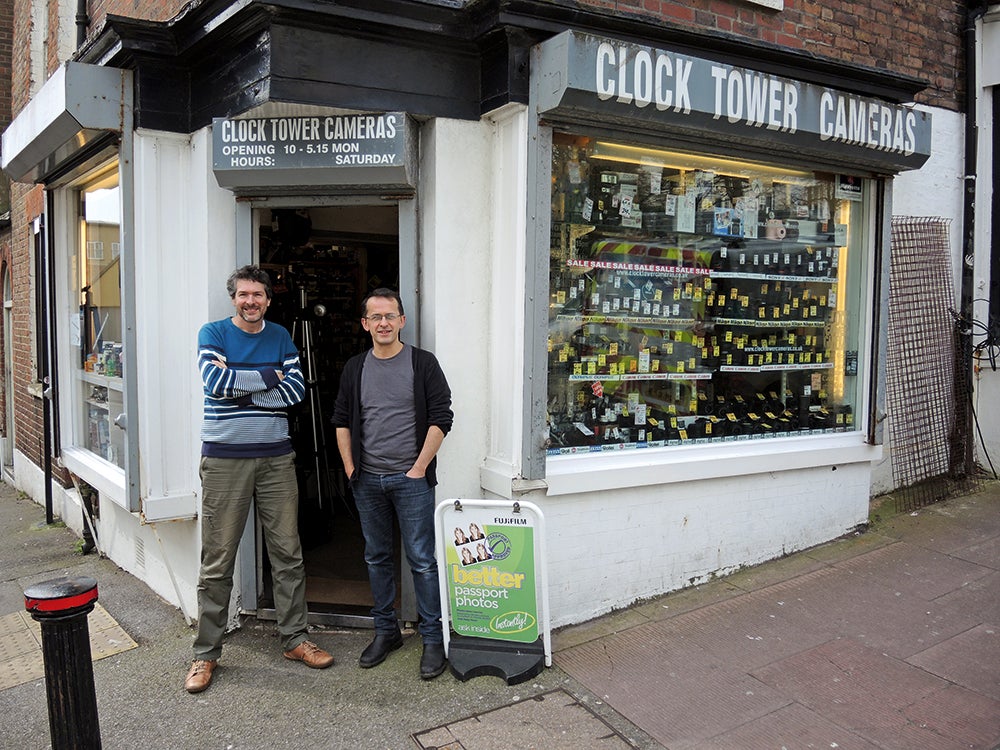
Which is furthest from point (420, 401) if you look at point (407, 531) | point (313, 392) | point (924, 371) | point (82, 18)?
point (82, 18)

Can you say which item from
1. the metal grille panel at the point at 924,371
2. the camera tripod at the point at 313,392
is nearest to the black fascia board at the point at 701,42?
the metal grille panel at the point at 924,371

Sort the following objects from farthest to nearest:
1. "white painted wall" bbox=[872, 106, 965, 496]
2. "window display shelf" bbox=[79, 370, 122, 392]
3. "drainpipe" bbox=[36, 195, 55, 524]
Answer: "drainpipe" bbox=[36, 195, 55, 524], "white painted wall" bbox=[872, 106, 965, 496], "window display shelf" bbox=[79, 370, 122, 392]

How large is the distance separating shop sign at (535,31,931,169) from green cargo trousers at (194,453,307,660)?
2.42 m

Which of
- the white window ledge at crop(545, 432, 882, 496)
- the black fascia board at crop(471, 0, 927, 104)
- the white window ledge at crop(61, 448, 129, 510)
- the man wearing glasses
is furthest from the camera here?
the white window ledge at crop(61, 448, 129, 510)

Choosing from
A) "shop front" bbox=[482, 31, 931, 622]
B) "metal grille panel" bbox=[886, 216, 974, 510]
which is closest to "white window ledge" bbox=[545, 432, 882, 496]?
"shop front" bbox=[482, 31, 931, 622]

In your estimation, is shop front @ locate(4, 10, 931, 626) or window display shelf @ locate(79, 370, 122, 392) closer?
shop front @ locate(4, 10, 931, 626)

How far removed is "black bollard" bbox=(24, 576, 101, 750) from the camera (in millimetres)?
2613

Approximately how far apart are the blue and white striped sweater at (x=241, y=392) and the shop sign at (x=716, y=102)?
6.43ft

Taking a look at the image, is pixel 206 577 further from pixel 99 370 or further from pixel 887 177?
pixel 887 177

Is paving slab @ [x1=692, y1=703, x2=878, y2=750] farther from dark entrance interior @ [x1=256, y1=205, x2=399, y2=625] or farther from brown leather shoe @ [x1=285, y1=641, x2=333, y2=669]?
dark entrance interior @ [x1=256, y1=205, x2=399, y2=625]

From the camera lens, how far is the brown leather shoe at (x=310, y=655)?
13.1ft

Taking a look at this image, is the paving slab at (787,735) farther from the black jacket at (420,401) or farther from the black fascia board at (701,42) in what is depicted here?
the black fascia board at (701,42)

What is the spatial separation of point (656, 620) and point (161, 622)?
300cm

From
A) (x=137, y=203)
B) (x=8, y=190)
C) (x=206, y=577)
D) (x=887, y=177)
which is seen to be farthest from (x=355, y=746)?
(x=8, y=190)
